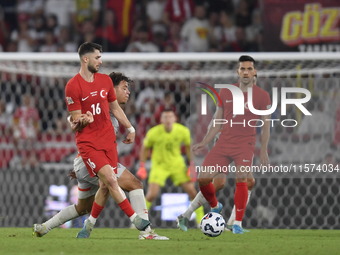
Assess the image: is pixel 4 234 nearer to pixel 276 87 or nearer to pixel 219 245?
pixel 219 245

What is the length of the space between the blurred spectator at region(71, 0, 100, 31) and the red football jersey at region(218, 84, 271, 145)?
21.0 feet

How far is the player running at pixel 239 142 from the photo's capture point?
5.20 m

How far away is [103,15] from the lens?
1109 centimetres

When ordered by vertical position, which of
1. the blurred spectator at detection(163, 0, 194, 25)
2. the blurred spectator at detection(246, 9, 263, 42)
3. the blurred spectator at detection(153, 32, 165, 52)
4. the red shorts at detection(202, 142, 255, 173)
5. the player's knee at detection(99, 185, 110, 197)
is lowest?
the player's knee at detection(99, 185, 110, 197)

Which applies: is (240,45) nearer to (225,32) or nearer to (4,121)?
(225,32)

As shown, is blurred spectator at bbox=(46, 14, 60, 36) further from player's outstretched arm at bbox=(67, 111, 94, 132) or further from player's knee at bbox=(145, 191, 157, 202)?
player's outstretched arm at bbox=(67, 111, 94, 132)

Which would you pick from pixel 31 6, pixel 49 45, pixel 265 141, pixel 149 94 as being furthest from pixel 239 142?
pixel 31 6

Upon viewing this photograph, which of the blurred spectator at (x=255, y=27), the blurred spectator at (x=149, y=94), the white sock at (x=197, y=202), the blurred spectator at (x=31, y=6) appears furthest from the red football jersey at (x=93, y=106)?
the blurred spectator at (x=31, y=6)

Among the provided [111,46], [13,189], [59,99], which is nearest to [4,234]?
[13,189]

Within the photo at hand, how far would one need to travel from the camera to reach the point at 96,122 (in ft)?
14.1

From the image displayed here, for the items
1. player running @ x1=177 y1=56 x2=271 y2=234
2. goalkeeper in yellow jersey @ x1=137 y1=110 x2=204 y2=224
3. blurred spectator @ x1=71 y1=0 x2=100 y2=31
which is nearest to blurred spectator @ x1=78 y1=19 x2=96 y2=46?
blurred spectator @ x1=71 y1=0 x2=100 y2=31

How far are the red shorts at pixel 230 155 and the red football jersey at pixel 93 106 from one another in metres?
1.30

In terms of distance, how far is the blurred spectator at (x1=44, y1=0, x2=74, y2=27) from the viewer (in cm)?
1126

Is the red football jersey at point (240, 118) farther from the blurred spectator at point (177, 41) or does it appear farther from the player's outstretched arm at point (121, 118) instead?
the blurred spectator at point (177, 41)
